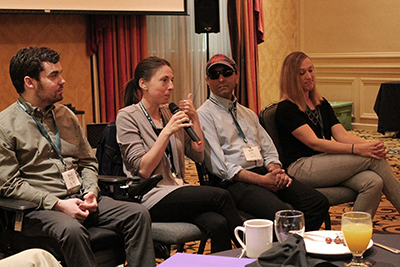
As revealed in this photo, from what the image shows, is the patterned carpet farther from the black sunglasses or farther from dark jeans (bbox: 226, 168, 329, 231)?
the black sunglasses

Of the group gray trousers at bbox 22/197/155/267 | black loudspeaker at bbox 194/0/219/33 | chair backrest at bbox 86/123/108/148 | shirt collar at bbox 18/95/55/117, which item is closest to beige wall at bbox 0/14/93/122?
chair backrest at bbox 86/123/108/148

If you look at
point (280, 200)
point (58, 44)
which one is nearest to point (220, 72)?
point (280, 200)

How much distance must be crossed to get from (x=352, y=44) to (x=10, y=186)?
6943mm

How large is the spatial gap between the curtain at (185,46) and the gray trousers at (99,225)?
166 inches

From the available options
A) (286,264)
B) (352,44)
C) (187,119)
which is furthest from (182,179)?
(352,44)

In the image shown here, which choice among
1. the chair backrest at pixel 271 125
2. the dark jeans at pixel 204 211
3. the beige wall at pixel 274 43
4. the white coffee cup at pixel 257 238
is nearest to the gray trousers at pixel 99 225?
the dark jeans at pixel 204 211

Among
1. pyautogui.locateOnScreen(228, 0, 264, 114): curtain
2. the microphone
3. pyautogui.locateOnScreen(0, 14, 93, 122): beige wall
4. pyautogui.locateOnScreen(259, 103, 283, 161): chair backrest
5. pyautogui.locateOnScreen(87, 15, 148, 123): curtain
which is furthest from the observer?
pyautogui.locateOnScreen(228, 0, 264, 114): curtain

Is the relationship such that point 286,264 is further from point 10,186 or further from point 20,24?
point 20,24

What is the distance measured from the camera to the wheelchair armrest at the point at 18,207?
1932mm

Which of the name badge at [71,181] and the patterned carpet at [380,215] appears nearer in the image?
the name badge at [71,181]

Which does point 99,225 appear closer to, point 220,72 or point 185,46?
point 220,72

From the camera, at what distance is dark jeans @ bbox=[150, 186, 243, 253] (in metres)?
2.24

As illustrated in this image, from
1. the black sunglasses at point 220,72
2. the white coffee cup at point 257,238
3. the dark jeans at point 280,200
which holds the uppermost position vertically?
the black sunglasses at point 220,72

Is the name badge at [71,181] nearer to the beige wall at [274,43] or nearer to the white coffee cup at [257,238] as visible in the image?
the white coffee cup at [257,238]
